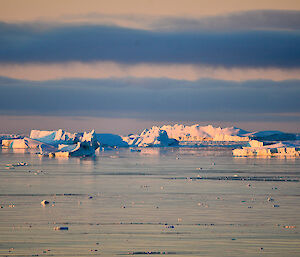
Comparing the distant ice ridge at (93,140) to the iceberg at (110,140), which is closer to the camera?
the distant ice ridge at (93,140)

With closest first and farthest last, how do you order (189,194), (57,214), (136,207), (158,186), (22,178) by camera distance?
1. (57,214)
2. (136,207)
3. (189,194)
4. (158,186)
5. (22,178)

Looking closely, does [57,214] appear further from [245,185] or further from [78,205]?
[245,185]

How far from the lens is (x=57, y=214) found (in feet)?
68.7

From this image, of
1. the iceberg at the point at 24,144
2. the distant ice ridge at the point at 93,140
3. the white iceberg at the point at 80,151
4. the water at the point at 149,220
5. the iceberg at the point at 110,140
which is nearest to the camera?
the water at the point at 149,220

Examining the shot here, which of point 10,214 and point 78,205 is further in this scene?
point 78,205

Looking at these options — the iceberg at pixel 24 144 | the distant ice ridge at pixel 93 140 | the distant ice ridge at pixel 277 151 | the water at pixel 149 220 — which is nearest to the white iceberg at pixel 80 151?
the distant ice ridge at pixel 93 140

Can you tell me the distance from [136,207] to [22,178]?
16.9 meters

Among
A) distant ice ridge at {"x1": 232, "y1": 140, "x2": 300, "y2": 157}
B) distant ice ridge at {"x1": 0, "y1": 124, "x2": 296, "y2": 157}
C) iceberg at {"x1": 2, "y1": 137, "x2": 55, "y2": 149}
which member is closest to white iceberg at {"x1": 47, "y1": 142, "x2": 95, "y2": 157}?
distant ice ridge at {"x1": 0, "y1": 124, "x2": 296, "y2": 157}

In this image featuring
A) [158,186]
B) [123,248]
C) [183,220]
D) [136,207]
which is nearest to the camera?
[123,248]

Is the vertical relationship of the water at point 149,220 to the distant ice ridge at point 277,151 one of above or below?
below

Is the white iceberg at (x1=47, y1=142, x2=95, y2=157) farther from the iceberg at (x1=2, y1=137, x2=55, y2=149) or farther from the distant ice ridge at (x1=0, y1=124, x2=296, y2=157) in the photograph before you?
the iceberg at (x1=2, y1=137, x2=55, y2=149)

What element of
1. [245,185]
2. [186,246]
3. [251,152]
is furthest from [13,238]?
[251,152]

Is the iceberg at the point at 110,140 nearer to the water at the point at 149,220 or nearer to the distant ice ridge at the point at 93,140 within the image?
the distant ice ridge at the point at 93,140

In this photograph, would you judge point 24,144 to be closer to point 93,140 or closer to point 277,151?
point 93,140
